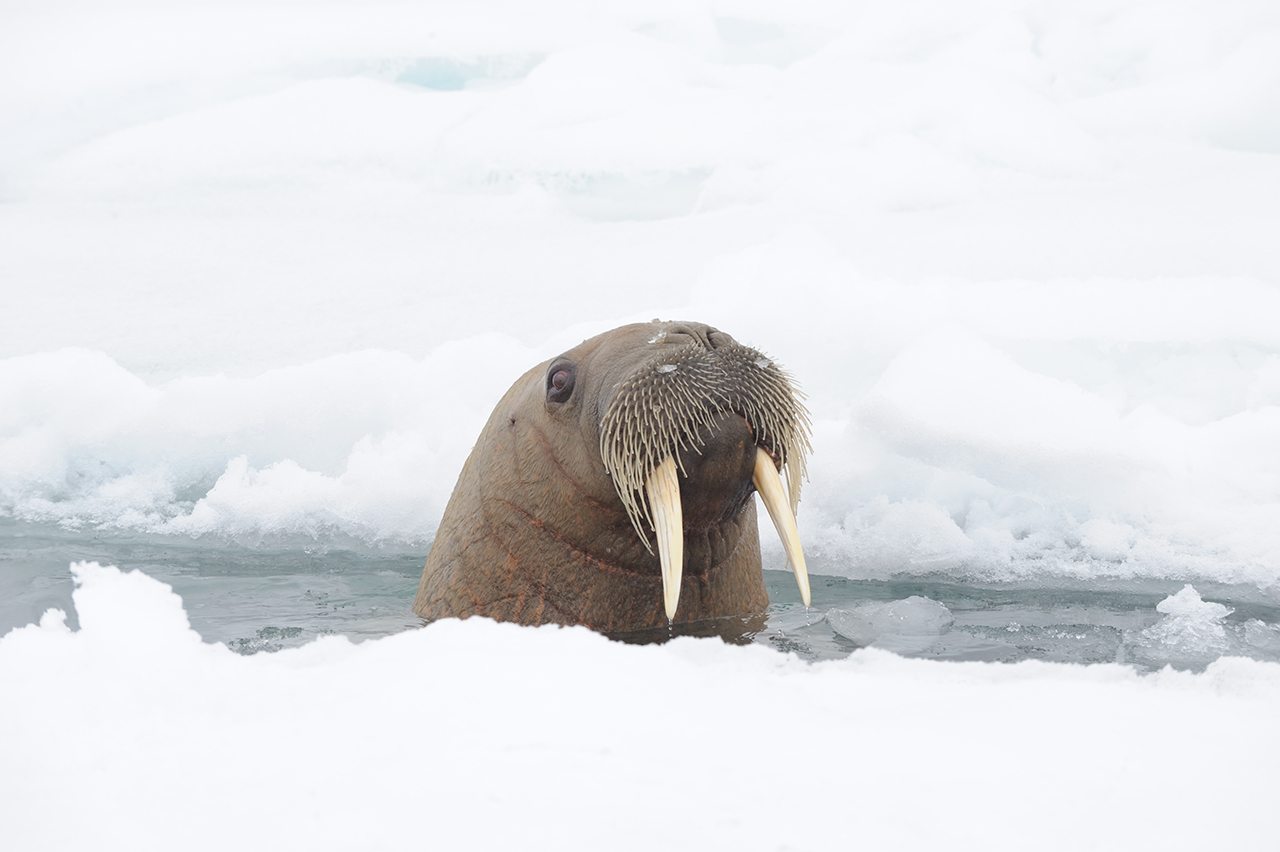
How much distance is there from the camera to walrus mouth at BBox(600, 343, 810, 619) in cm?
415

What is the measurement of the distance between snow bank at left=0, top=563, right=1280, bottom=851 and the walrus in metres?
1.35

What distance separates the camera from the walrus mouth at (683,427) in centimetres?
415

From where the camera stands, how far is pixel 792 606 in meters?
6.04

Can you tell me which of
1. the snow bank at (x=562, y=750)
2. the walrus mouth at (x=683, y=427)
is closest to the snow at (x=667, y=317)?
the snow bank at (x=562, y=750)

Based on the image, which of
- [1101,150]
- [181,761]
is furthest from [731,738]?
[1101,150]

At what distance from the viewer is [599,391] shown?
15.1ft

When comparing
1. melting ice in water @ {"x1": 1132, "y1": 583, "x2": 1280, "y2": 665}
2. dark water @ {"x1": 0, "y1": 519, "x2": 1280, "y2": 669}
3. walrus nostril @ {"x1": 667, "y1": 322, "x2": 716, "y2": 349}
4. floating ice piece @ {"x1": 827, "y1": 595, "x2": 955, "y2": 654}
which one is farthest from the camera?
floating ice piece @ {"x1": 827, "y1": 595, "x2": 955, "y2": 654}

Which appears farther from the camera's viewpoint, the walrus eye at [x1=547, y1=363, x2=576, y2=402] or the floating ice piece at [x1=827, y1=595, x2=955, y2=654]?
A: the floating ice piece at [x1=827, y1=595, x2=955, y2=654]

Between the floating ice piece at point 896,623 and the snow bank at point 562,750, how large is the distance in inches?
93.1

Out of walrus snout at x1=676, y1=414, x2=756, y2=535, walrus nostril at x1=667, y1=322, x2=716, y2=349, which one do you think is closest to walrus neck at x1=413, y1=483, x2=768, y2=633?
walrus snout at x1=676, y1=414, x2=756, y2=535

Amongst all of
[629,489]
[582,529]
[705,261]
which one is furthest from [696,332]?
[705,261]

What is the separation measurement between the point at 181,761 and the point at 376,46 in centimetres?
1809

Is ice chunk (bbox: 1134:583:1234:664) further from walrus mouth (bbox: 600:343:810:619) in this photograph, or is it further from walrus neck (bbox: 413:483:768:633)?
walrus mouth (bbox: 600:343:810:619)

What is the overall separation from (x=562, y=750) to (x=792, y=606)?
3.87 meters
